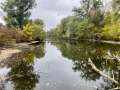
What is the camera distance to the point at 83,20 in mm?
95438

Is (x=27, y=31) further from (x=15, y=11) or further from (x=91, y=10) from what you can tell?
(x=91, y=10)

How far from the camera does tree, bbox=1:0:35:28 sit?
70.7 meters

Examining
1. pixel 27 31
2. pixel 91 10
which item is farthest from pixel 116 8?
pixel 27 31

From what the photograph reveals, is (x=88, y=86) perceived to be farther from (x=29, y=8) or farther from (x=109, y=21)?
(x=109, y=21)

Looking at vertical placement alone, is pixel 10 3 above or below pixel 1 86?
above

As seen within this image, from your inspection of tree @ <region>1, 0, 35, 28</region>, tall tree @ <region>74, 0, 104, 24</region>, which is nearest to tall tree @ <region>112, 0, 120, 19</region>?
tall tree @ <region>74, 0, 104, 24</region>

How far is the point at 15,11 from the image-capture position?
70.6 meters

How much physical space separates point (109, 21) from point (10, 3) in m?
34.3

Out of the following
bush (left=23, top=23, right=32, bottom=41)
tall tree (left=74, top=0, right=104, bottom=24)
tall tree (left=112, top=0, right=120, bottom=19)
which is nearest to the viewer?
bush (left=23, top=23, right=32, bottom=41)

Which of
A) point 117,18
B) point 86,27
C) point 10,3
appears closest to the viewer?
point 10,3

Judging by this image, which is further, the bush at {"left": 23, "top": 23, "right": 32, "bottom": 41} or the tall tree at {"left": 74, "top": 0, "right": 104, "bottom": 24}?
the tall tree at {"left": 74, "top": 0, "right": 104, "bottom": 24}

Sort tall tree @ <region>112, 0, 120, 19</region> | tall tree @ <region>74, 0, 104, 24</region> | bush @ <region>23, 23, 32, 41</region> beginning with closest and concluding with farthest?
bush @ <region>23, 23, 32, 41</region> → tall tree @ <region>112, 0, 120, 19</region> → tall tree @ <region>74, 0, 104, 24</region>

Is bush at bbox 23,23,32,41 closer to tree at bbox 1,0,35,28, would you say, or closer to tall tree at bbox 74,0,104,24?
tree at bbox 1,0,35,28

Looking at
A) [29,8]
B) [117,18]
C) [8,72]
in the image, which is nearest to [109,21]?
[117,18]
